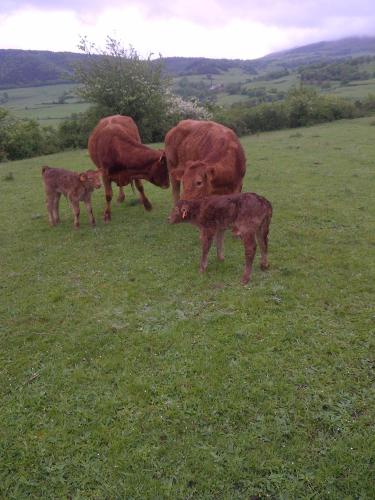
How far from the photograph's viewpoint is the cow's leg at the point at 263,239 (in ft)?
24.6

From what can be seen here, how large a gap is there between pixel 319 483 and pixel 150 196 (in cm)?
Answer: 1207

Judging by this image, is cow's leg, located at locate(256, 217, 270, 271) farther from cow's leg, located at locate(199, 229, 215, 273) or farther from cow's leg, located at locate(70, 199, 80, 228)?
cow's leg, located at locate(70, 199, 80, 228)

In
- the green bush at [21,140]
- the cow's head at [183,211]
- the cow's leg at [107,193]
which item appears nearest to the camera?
the cow's head at [183,211]

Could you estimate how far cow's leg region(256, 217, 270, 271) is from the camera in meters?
7.51

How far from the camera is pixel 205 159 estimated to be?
30.4 ft

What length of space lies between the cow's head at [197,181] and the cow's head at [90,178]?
119 inches

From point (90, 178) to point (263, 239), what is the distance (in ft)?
16.8

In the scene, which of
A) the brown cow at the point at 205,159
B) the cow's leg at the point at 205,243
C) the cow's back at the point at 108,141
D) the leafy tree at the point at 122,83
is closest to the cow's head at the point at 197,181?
the brown cow at the point at 205,159

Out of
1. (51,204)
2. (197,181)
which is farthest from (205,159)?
(51,204)

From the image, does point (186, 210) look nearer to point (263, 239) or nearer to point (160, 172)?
point (263, 239)

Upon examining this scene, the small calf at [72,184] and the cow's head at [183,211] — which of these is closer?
the cow's head at [183,211]

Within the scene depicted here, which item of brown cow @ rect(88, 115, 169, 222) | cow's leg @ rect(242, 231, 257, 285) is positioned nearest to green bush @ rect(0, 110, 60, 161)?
brown cow @ rect(88, 115, 169, 222)

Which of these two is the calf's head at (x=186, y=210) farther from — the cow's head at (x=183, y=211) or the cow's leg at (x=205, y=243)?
the cow's leg at (x=205, y=243)

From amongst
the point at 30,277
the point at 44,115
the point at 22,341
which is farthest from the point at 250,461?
the point at 44,115
